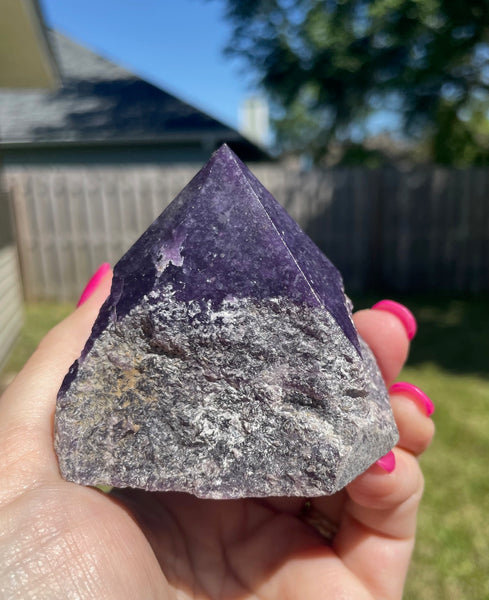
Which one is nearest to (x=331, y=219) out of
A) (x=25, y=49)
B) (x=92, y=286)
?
(x=25, y=49)

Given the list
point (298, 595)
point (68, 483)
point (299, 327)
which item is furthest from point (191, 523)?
point (299, 327)

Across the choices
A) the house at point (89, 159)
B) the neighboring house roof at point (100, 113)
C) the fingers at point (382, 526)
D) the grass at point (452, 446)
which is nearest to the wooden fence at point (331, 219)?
the house at point (89, 159)

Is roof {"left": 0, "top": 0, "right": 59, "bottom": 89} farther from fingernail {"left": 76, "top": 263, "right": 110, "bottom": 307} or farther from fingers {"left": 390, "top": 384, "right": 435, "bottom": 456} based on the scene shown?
fingers {"left": 390, "top": 384, "right": 435, "bottom": 456}

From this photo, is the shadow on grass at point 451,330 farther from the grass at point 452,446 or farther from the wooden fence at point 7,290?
the wooden fence at point 7,290

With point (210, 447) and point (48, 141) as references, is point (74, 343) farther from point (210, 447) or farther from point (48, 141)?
point (48, 141)

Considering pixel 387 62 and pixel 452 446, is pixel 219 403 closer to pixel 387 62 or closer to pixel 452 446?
pixel 452 446

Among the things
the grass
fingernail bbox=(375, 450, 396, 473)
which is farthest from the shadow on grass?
fingernail bbox=(375, 450, 396, 473)

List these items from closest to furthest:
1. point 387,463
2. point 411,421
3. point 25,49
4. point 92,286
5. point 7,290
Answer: point 387,463 → point 411,421 → point 92,286 → point 25,49 → point 7,290
